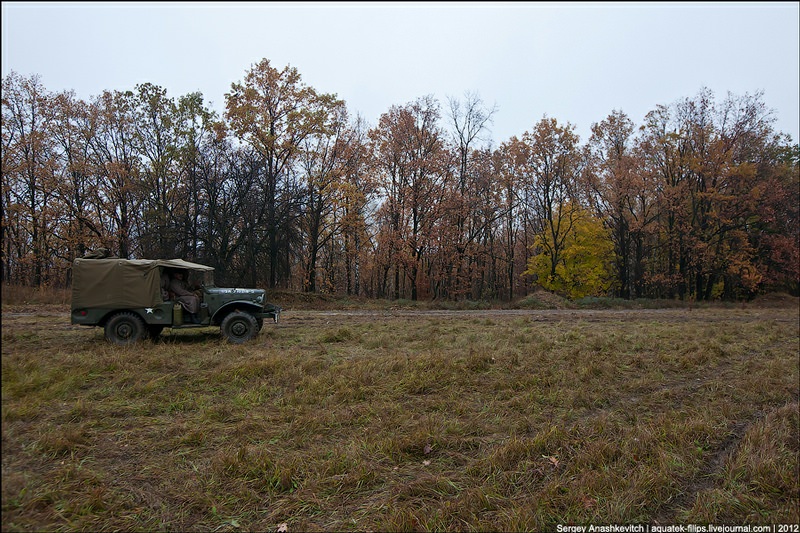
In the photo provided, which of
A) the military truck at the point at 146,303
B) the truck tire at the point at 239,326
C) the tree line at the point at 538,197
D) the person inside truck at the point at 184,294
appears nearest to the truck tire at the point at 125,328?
the military truck at the point at 146,303

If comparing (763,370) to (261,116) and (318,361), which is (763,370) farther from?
(261,116)

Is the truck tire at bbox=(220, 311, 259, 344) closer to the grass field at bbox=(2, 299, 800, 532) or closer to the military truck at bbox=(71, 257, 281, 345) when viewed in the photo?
the military truck at bbox=(71, 257, 281, 345)

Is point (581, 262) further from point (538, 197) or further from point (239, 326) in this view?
point (239, 326)

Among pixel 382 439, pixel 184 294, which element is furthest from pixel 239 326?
pixel 382 439

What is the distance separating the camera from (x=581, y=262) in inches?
1177

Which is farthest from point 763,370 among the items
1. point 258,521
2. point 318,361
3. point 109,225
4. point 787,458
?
point 109,225

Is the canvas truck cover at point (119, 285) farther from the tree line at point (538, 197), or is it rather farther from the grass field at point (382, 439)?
the tree line at point (538, 197)

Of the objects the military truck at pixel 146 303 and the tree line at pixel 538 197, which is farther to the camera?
the tree line at pixel 538 197

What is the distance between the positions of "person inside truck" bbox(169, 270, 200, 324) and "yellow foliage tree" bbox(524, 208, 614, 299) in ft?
87.3

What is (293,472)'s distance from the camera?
367 cm

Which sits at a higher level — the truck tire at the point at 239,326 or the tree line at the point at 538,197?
the tree line at the point at 538,197

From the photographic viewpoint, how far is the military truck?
21.8 feet

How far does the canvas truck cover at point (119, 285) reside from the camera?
6.56 m

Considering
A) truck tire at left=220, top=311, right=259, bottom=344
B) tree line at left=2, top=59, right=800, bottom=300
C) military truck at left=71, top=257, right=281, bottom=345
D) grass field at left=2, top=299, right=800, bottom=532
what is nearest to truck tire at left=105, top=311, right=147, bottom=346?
military truck at left=71, top=257, right=281, bottom=345
